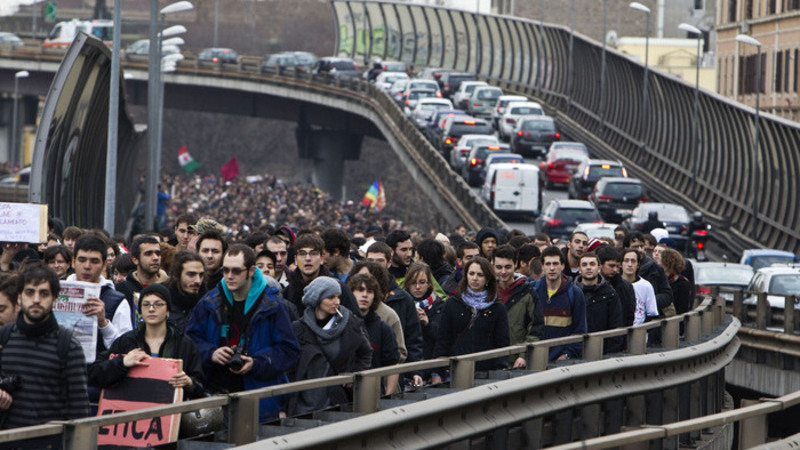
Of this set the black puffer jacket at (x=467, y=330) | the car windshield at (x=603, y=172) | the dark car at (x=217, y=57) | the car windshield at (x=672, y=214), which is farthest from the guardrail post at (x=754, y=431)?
the dark car at (x=217, y=57)

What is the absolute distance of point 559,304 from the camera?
44.2 feet

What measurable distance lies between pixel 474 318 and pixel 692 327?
6.53 metres

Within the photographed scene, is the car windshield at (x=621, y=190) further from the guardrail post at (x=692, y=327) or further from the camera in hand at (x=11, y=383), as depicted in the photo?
the camera in hand at (x=11, y=383)

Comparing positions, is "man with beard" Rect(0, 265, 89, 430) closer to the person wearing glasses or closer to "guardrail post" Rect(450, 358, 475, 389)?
the person wearing glasses

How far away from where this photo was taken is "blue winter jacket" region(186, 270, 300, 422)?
9797mm

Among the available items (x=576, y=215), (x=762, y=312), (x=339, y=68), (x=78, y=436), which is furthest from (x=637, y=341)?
(x=339, y=68)

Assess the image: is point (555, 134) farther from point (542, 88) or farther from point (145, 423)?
point (145, 423)

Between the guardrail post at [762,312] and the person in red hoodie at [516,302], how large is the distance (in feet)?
45.3

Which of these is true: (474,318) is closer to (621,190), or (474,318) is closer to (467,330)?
(467,330)

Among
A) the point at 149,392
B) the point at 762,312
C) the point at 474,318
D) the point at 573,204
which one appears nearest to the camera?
the point at 149,392

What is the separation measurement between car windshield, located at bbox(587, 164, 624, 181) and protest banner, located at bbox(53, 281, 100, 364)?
47.0m

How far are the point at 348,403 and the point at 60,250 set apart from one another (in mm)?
2332

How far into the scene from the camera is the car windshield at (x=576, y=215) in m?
44.6

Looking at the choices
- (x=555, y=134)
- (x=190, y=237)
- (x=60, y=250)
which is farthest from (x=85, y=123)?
(x=555, y=134)
